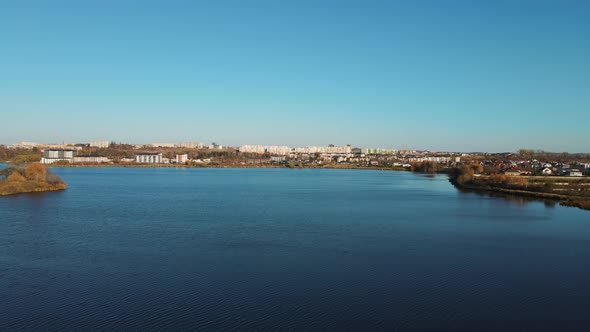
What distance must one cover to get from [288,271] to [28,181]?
1314cm

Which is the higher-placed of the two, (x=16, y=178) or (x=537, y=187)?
(x=16, y=178)

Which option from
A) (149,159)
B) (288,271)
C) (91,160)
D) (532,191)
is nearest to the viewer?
(288,271)

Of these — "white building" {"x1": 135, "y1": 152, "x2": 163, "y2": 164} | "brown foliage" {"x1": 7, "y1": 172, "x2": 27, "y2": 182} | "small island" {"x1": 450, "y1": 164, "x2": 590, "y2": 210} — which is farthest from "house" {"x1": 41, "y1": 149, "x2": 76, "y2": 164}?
"small island" {"x1": 450, "y1": 164, "x2": 590, "y2": 210}

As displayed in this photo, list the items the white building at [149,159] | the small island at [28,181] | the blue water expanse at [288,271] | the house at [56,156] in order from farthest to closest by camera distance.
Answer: the white building at [149,159] < the house at [56,156] < the small island at [28,181] < the blue water expanse at [288,271]

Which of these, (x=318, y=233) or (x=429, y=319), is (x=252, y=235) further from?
(x=429, y=319)

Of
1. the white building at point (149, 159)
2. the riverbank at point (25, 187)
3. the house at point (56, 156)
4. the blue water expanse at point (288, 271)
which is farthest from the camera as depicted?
the white building at point (149, 159)

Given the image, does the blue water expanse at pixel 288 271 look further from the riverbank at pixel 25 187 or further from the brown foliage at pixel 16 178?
the brown foliage at pixel 16 178

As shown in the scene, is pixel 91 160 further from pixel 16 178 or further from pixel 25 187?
pixel 25 187

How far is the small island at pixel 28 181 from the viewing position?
15328 mm

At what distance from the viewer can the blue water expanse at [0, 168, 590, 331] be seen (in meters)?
4.72

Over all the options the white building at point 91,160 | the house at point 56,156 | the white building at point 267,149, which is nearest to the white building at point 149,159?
the white building at point 91,160

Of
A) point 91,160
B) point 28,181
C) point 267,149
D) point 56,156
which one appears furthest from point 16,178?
point 267,149

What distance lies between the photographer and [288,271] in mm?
6281

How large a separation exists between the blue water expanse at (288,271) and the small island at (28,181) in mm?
4038
